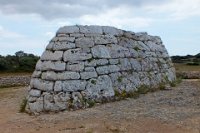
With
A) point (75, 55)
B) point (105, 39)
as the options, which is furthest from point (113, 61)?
point (75, 55)

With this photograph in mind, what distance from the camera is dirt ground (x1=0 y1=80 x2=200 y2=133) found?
410 inches

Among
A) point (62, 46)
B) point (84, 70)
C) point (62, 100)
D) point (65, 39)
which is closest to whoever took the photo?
point (62, 100)

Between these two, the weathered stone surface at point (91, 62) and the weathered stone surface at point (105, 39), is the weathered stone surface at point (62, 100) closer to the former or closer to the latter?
the weathered stone surface at point (91, 62)

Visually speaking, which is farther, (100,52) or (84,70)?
(100,52)

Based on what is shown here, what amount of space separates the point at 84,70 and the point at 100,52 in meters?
1.05

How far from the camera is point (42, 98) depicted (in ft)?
43.3

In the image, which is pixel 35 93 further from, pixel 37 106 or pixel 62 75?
pixel 62 75

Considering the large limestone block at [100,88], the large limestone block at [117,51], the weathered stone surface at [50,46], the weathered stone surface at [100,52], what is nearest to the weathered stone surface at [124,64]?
the large limestone block at [117,51]

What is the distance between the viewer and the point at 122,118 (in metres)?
11.4

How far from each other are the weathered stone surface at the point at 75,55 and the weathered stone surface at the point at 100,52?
0.29 meters

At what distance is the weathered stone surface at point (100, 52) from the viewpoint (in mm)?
14291

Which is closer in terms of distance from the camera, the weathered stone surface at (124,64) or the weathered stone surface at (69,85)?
the weathered stone surface at (69,85)

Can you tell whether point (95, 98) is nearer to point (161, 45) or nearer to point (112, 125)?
point (112, 125)

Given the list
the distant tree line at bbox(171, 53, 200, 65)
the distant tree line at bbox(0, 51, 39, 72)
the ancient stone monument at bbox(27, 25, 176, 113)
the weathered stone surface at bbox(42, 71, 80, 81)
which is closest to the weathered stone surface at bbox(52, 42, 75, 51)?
the ancient stone monument at bbox(27, 25, 176, 113)
